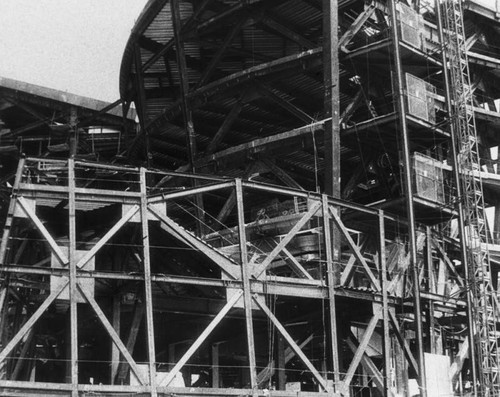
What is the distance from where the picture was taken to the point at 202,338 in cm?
2147

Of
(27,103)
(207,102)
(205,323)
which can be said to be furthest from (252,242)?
(27,103)

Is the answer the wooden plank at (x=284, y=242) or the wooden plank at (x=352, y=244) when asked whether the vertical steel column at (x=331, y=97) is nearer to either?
the wooden plank at (x=352, y=244)

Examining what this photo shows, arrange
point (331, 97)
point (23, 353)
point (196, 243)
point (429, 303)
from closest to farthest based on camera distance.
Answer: point (196, 243)
point (23, 353)
point (331, 97)
point (429, 303)

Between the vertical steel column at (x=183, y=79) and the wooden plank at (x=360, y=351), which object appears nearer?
the wooden plank at (x=360, y=351)

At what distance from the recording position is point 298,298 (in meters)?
24.6

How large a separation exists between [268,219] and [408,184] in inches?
191

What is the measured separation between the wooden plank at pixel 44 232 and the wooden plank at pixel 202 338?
3.93 m

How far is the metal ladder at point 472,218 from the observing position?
2848 centimetres

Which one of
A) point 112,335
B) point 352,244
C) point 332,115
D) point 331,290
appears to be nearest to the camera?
point 112,335

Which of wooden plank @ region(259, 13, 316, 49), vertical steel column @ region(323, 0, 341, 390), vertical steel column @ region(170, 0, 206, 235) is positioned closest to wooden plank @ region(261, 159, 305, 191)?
vertical steel column @ region(323, 0, 341, 390)

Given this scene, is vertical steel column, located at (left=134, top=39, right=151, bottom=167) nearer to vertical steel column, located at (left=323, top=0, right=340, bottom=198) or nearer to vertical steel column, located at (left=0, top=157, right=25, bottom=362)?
vertical steel column, located at (left=323, top=0, right=340, bottom=198)

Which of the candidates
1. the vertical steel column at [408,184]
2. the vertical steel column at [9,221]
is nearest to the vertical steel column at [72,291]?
the vertical steel column at [9,221]

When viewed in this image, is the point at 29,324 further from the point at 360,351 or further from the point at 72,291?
the point at 360,351

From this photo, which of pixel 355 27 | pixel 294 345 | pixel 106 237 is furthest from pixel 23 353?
pixel 355 27
